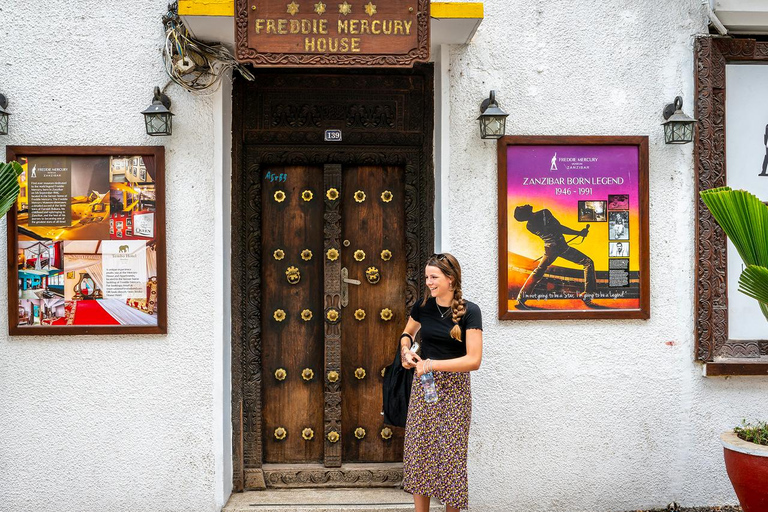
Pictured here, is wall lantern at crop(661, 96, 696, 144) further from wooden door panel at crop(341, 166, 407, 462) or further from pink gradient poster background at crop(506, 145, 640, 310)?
wooden door panel at crop(341, 166, 407, 462)

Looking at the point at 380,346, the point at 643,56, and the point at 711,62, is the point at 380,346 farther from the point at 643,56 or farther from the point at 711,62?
the point at 711,62

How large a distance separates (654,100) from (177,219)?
3728mm

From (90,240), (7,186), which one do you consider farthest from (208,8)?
(90,240)

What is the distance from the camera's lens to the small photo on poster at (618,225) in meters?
4.86

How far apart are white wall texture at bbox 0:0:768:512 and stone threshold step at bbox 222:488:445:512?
0.82 ft

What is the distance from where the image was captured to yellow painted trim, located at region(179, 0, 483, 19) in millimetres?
4141

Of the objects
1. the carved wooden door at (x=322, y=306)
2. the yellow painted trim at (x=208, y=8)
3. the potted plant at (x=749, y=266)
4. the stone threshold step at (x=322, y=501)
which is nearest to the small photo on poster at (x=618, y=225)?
the potted plant at (x=749, y=266)

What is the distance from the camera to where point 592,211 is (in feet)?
15.9

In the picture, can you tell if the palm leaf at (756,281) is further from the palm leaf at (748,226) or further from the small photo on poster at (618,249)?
the small photo on poster at (618,249)

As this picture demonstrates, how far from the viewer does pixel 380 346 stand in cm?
521

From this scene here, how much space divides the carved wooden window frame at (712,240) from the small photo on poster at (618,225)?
548 millimetres

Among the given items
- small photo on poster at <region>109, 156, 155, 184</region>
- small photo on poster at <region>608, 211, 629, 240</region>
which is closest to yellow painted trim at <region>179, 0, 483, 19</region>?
small photo on poster at <region>109, 156, 155, 184</region>

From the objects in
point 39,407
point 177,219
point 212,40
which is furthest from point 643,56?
point 39,407

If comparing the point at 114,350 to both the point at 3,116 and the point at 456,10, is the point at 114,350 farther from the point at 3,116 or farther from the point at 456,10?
the point at 456,10
